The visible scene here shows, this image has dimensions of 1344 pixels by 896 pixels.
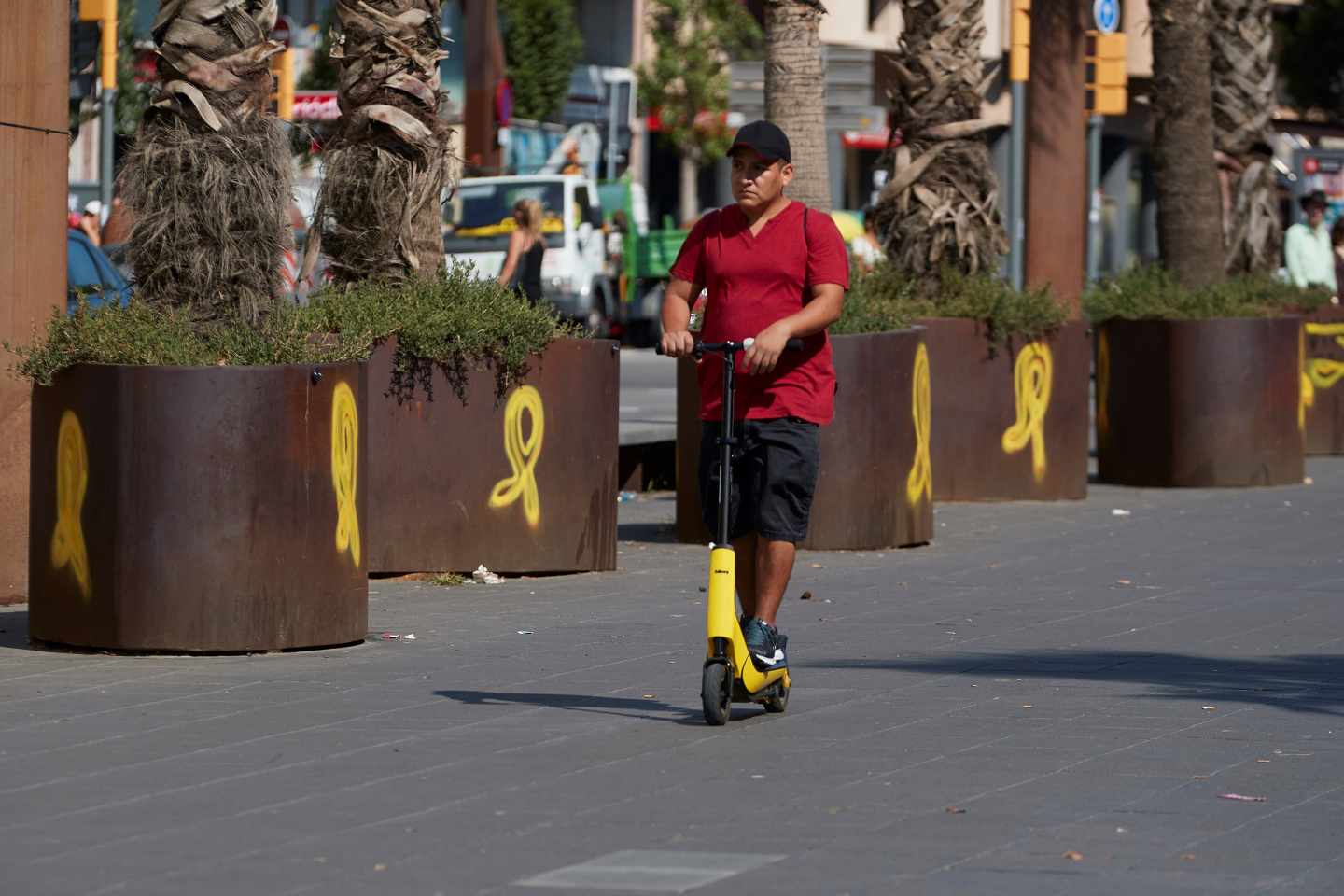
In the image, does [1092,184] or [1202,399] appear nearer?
[1202,399]

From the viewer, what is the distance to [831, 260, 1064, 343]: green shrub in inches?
562

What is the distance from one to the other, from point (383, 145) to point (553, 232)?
2039 cm

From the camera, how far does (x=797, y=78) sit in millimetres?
13531

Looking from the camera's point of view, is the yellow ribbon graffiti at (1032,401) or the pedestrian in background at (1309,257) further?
the pedestrian in background at (1309,257)

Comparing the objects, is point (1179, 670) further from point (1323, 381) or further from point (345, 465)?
point (1323, 381)

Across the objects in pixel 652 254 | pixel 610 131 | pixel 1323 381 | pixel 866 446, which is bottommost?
pixel 866 446

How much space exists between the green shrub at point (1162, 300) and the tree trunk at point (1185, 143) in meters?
0.57

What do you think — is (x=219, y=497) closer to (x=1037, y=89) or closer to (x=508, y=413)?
(x=508, y=413)

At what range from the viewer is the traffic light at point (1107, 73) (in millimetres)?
21234

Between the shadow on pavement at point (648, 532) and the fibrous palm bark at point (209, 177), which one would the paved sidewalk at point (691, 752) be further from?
the shadow on pavement at point (648, 532)

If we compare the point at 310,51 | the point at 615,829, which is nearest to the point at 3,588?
the point at 615,829

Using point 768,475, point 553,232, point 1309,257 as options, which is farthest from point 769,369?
point 553,232

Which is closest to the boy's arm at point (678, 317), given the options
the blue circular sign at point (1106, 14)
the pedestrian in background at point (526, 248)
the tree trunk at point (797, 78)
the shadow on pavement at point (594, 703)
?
the shadow on pavement at point (594, 703)

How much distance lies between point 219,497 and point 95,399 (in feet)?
1.73
